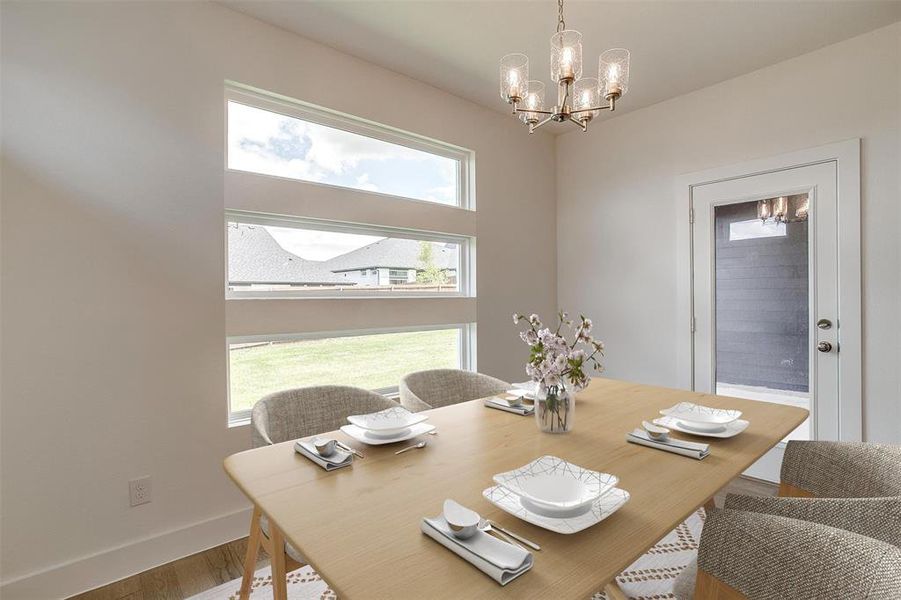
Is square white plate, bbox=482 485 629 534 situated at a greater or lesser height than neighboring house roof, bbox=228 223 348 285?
lesser

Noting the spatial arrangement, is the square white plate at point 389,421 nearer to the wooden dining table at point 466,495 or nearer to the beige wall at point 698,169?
the wooden dining table at point 466,495

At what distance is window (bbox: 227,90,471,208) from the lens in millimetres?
2469

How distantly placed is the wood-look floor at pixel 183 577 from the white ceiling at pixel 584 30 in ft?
7.85

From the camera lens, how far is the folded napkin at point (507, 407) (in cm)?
172

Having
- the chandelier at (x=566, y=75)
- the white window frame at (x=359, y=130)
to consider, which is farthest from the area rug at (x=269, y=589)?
the chandelier at (x=566, y=75)

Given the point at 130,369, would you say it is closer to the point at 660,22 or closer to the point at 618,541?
the point at 618,541

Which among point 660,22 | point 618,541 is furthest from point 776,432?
point 660,22

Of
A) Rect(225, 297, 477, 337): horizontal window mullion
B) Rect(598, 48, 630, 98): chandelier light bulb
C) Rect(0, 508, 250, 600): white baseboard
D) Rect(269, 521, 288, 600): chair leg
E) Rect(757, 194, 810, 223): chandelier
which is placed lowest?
Rect(0, 508, 250, 600): white baseboard

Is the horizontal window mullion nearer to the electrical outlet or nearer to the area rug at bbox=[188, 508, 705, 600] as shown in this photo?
the electrical outlet

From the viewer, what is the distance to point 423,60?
9.20 feet

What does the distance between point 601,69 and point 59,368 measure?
251 centimetres

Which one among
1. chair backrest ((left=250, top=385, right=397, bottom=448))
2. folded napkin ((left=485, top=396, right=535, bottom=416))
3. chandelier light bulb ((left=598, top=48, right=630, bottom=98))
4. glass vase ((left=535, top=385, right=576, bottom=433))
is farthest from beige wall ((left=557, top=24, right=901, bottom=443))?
chair backrest ((left=250, top=385, right=397, bottom=448))

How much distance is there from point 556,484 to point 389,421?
2.13 feet

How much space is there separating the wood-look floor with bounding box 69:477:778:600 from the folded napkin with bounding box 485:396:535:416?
1.04 meters
